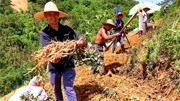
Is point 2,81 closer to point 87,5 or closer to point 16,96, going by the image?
point 16,96

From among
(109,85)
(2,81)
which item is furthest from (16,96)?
(2,81)

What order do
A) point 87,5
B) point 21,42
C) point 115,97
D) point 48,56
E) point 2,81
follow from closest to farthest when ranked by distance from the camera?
point 48,56 → point 115,97 → point 2,81 → point 21,42 → point 87,5

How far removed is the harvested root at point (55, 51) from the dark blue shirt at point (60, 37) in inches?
2.9

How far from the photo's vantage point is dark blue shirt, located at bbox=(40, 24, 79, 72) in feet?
18.4

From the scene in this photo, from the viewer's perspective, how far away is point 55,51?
557 cm

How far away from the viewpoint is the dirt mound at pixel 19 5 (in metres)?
39.6

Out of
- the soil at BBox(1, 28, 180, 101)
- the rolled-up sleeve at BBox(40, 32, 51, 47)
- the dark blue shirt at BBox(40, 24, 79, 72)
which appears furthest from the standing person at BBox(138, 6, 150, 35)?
the rolled-up sleeve at BBox(40, 32, 51, 47)

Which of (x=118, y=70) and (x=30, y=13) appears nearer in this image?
(x=118, y=70)

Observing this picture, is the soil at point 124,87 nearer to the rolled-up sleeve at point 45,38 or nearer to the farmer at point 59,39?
the farmer at point 59,39

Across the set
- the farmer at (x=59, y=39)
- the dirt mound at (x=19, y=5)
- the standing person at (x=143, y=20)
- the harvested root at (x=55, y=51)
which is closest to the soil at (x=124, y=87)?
the farmer at (x=59, y=39)

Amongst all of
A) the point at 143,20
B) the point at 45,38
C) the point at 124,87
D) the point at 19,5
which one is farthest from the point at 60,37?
the point at 19,5

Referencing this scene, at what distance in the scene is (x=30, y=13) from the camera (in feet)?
129

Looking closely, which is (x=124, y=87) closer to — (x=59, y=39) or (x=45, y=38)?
(x=59, y=39)

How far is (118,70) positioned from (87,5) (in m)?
34.9
